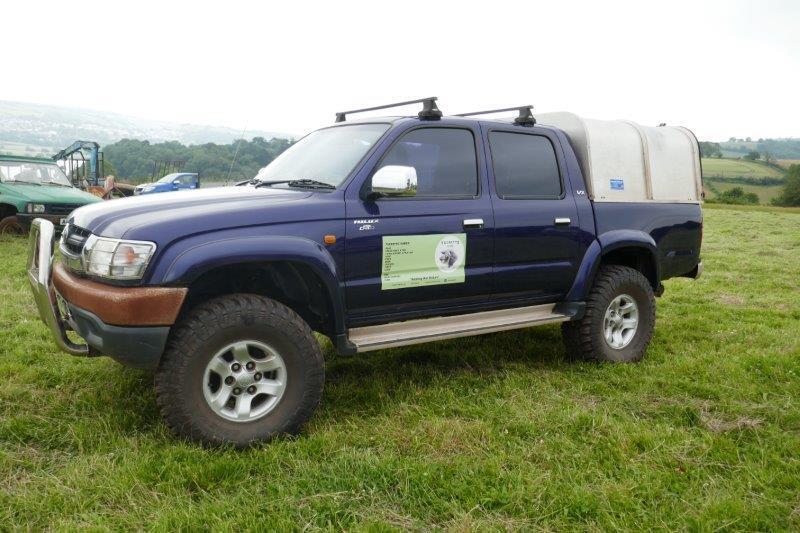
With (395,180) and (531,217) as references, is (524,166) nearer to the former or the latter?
(531,217)

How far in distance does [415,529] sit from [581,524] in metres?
0.72

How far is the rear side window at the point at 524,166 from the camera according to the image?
15.4 feet

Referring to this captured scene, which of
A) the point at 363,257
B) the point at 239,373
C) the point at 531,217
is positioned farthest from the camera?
the point at 531,217

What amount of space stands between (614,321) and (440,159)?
6.76 ft

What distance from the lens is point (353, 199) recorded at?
3.93 metres

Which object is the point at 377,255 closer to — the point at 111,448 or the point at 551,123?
the point at 111,448

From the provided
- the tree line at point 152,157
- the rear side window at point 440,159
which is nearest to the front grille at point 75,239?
the rear side window at point 440,159

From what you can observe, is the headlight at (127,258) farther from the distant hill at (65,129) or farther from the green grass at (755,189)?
the distant hill at (65,129)

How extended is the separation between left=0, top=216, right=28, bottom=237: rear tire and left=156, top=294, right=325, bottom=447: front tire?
9.20 meters

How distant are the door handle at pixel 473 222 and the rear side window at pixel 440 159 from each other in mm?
196

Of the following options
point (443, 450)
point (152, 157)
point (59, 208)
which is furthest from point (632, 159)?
point (152, 157)

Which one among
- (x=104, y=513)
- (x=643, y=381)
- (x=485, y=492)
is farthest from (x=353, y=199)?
(x=643, y=381)

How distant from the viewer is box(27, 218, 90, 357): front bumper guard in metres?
3.58

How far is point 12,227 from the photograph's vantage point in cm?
1112
